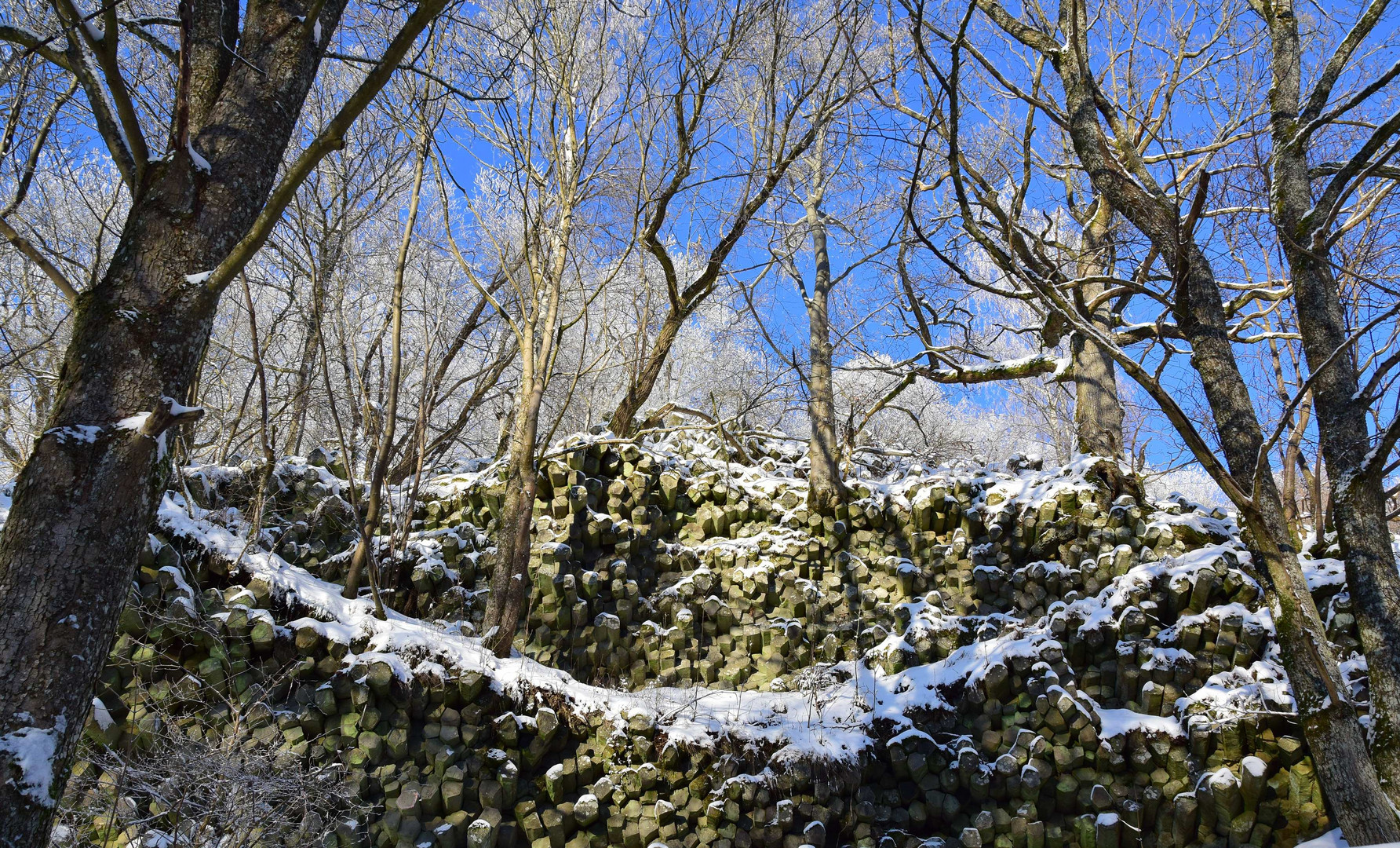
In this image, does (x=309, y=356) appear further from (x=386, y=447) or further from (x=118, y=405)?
(x=118, y=405)

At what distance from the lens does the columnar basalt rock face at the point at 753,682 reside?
14.9 feet

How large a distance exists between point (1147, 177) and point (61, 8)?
4749 millimetres

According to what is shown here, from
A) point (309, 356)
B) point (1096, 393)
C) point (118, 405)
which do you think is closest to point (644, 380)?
point (309, 356)

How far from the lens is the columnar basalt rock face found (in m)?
4.54

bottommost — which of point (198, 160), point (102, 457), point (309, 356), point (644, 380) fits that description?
point (102, 457)

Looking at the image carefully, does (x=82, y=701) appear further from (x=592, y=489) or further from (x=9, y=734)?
(x=592, y=489)

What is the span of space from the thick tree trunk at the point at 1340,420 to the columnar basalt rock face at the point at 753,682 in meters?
1.11

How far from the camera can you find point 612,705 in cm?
523

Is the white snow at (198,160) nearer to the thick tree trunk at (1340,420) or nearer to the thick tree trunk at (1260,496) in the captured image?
the thick tree trunk at (1260,496)

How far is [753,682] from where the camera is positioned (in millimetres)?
6062

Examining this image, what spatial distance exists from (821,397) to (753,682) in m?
3.00

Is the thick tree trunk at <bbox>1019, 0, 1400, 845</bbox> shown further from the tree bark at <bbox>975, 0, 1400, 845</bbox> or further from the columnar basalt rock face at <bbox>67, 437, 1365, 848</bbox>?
the columnar basalt rock face at <bbox>67, 437, 1365, 848</bbox>

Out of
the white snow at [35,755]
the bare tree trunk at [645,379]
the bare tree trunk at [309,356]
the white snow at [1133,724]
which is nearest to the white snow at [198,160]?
the white snow at [35,755]

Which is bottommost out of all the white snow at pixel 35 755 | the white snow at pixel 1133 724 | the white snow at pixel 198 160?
the white snow at pixel 35 755
